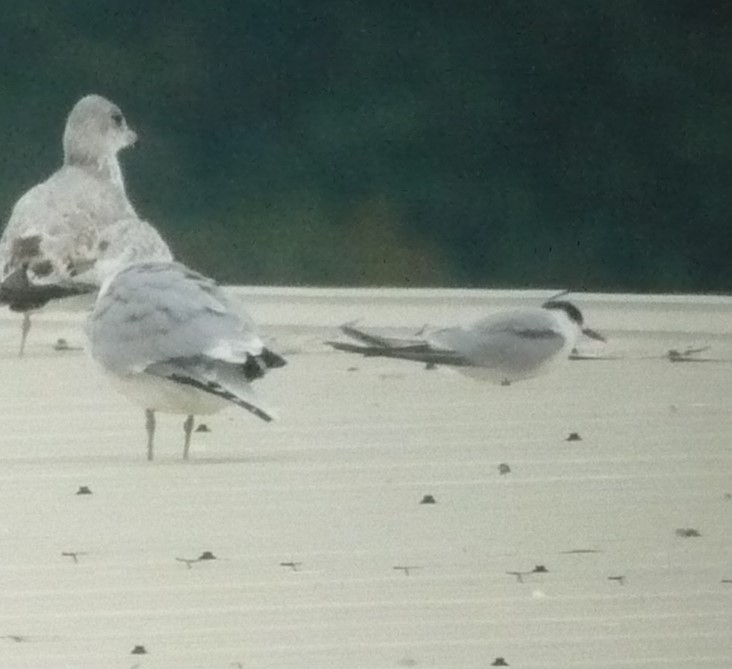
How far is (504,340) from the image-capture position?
2289 mm

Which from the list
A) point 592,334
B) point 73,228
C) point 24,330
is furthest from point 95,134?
point 592,334

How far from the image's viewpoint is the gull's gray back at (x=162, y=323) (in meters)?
2.07

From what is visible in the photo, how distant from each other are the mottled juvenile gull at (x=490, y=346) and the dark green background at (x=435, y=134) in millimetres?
104

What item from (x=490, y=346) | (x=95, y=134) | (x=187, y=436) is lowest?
(x=187, y=436)

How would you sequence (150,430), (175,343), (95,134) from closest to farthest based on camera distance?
(175,343)
(150,430)
(95,134)

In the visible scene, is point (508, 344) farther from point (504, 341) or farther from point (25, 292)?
point (25, 292)

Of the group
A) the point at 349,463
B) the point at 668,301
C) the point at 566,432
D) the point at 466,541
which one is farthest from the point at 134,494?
the point at 668,301

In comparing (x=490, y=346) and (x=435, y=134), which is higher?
(x=435, y=134)

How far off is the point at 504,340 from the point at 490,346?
0.02 meters

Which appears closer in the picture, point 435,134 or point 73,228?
point 73,228

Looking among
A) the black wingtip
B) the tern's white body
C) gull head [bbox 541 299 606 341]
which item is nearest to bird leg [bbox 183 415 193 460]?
the black wingtip

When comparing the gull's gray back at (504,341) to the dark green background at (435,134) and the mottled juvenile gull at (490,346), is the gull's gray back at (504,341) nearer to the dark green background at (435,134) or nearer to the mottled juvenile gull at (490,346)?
the mottled juvenile gull at (490,346)

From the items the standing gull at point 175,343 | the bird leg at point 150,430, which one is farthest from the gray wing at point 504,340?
the bird leg at point 150,430

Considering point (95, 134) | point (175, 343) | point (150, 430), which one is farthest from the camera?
point (95, 134)
